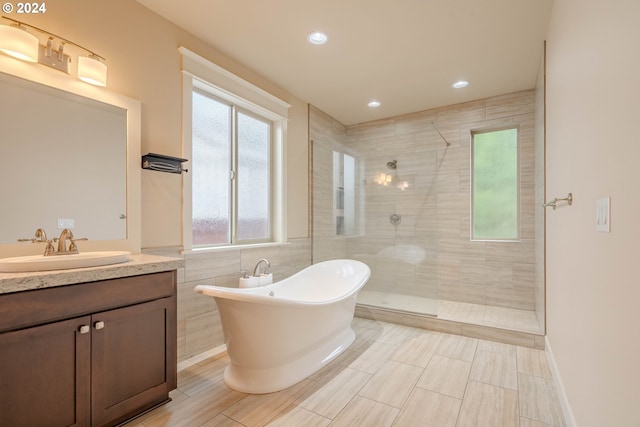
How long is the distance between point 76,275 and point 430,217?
132 inches

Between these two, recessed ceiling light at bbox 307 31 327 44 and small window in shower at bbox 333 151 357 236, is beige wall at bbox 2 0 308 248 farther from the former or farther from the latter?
small window in shower at bbox 333 151 357 236

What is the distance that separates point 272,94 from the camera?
128 inches

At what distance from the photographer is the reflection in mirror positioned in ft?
5.11

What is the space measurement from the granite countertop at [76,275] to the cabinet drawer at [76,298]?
0.11 ft

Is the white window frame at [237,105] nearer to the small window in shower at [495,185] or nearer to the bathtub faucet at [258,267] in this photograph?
the bathtub faucet at [258,267]

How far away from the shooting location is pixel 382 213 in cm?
→ 382

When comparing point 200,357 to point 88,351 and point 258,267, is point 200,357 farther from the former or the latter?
point 88,351

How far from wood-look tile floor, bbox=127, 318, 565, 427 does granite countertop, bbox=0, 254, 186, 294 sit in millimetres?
872

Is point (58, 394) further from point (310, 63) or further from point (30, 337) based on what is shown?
point (310, 63)

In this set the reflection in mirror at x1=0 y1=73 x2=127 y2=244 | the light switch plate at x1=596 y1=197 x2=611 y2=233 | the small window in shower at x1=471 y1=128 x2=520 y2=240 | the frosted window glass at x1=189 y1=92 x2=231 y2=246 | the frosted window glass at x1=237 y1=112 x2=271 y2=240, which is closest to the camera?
the light switch plate at x1=596 y1=197 x2=611 y2=233

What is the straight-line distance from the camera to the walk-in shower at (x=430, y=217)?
3.43 metres

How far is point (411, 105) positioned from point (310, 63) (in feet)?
5.57

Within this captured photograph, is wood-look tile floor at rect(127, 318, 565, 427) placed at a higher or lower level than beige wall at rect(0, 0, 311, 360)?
lower

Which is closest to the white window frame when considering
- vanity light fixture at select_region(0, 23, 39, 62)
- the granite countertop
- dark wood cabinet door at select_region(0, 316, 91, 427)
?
the granite countertop
